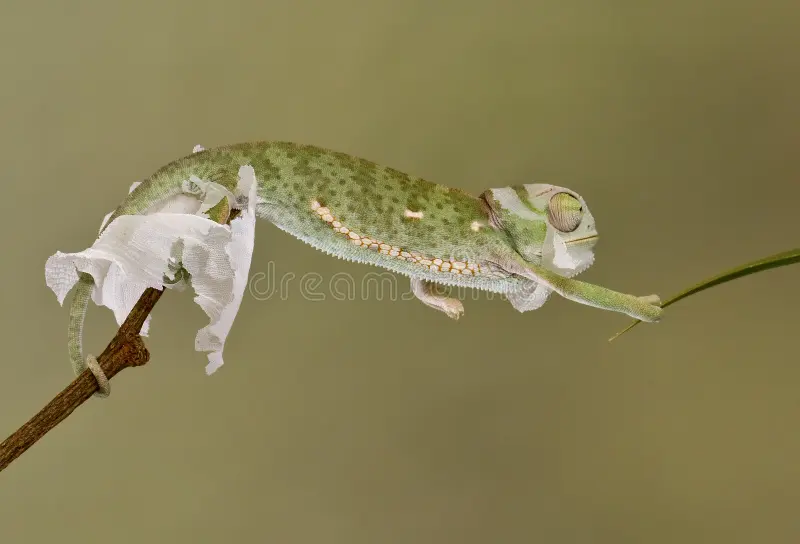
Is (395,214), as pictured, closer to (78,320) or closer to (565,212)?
(565,212)

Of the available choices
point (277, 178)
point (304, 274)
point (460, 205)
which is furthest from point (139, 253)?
point (304, 274)

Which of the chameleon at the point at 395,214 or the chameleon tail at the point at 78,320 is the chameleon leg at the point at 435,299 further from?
the chameleon tail at the point at 78,320

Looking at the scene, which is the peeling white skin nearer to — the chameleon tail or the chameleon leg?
the chameleon tail

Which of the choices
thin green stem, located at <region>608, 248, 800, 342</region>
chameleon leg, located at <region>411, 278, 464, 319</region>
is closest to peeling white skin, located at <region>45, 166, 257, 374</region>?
chameleon leg, located at <region>411, 278, 464, 319</region>

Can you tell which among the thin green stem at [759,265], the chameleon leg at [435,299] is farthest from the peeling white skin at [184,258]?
the thin green stem at [759,265]

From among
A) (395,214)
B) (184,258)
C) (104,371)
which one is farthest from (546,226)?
(104,371)

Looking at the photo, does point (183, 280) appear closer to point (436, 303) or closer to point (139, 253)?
point (139, 253)
